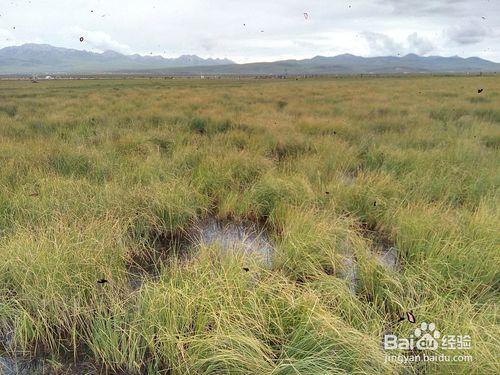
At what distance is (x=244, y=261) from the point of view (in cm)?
355

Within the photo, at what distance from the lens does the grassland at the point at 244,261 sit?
2.55 m

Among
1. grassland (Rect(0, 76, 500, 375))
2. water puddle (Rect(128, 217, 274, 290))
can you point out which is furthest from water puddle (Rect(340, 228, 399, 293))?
water puddle (Rect(128, 217, 274, 290))

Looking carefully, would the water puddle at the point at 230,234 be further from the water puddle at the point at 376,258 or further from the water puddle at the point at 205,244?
the water puddle at the point at 376,258

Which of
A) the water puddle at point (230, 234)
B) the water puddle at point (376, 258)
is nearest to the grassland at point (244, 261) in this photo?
the water puddle at point (376, 258)

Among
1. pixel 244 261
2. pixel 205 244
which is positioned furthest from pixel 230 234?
pixel 244 261

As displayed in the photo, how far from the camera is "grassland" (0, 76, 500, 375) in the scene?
8.38ft

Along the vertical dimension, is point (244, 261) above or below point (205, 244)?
above

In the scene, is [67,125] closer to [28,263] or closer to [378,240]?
[28,263]

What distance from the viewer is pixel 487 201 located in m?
5.02

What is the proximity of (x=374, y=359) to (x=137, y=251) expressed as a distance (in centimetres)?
319

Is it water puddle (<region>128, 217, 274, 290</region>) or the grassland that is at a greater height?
the grassland

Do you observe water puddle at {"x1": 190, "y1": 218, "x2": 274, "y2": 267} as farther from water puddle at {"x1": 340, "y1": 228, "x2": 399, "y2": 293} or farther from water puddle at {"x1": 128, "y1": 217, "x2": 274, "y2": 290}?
water puddle at {"x1": 340, "y1": 228, "x2": 399, "y2": 293}

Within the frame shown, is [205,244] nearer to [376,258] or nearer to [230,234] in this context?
[230,234]

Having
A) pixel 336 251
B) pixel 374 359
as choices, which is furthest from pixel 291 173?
pixel 374 359
